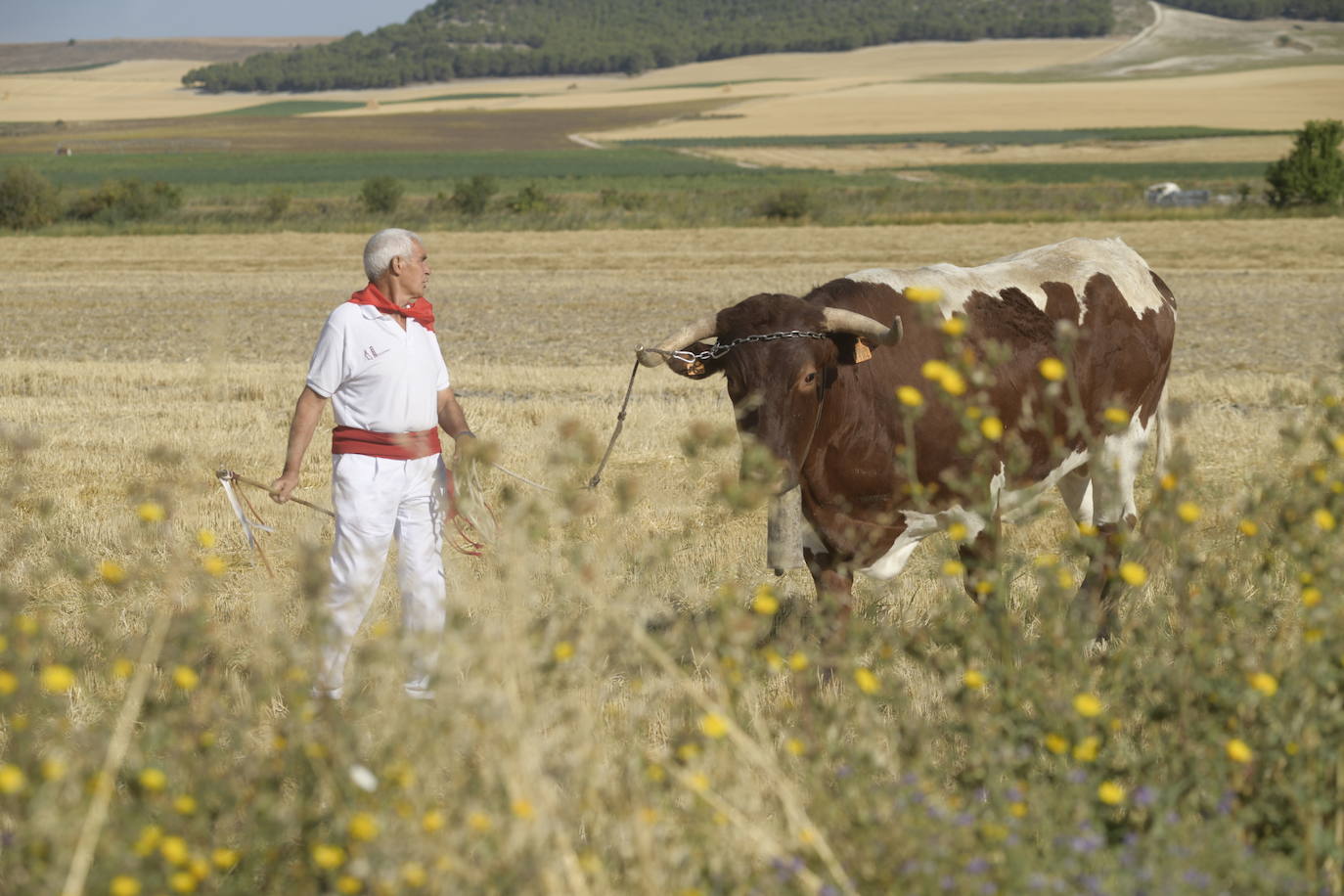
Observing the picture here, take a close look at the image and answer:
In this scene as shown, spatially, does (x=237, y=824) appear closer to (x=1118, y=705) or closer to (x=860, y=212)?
(x=1118, y=705)

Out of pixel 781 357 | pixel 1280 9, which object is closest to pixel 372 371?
pixel 781 357

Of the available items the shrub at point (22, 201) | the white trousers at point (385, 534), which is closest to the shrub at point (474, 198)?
the shrub at point (22, 201)

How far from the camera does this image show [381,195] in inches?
2189

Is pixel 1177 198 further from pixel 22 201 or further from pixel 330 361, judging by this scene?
pixel 330 361

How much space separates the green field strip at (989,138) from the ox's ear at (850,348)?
302ft

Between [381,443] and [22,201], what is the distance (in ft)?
→ 168

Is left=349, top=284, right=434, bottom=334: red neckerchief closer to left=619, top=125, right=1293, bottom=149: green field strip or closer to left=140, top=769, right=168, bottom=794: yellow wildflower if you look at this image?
left=140, top=769, right=168, bottom=794: yellow wildflower

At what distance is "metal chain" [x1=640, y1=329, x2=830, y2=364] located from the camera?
5723mm

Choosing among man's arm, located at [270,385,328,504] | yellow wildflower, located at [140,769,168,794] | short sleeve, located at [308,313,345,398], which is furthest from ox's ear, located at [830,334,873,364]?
yellow wildflower, located at [140,769,168,794]

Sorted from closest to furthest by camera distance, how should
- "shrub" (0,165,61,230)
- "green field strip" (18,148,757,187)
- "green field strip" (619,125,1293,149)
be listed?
1. "shrub" (0,165,61,230)
2. "green field strip" (18,148,757,187)
3. "green field strip" (619,125,1293,149)

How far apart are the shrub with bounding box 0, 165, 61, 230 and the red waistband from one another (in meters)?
50.3

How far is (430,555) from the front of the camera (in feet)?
19.9

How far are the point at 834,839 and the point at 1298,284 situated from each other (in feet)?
90.8

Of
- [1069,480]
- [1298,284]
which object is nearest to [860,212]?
[1298,284]
